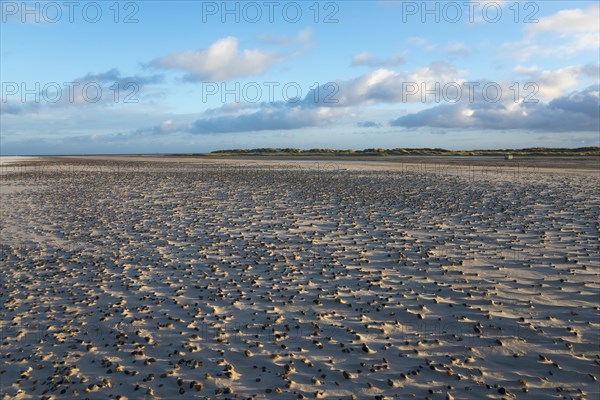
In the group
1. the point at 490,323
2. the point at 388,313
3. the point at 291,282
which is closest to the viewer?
the point at 490,323

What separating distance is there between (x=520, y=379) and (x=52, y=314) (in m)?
9.61

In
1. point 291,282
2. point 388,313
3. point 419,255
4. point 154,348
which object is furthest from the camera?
point 419,255

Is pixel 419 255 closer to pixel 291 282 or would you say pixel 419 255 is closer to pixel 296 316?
pixel 291 282

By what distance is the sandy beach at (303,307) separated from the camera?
7258 mm

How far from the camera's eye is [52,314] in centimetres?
1009

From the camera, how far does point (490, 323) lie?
9391 mm

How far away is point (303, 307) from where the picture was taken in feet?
34.4

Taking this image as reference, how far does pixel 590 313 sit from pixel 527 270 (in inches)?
127

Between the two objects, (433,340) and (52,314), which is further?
(52,314)

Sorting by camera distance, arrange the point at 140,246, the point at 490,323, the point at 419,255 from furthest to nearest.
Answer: the point at 140,246, the point at 419,255, the point at 490,323

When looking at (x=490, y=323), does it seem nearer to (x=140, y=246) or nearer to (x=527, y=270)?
(x=527, y=270)

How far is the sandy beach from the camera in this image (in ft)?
23.8

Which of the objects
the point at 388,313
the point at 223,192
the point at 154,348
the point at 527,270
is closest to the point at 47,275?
the point at 154,348

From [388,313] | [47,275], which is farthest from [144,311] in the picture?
[388,313]
